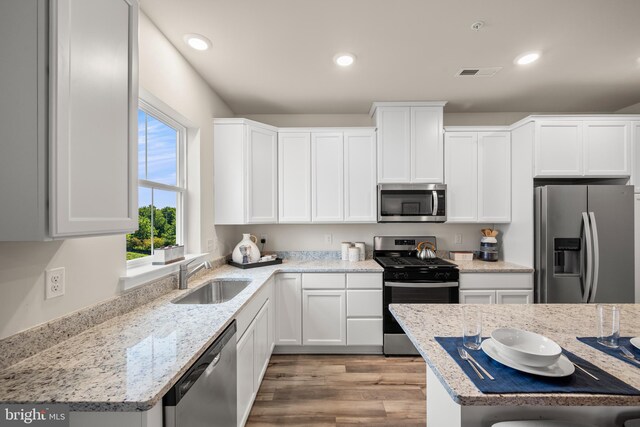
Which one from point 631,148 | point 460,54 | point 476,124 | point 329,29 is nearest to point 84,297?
point 329,29

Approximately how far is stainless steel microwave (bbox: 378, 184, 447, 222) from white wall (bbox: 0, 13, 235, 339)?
6.02 ft

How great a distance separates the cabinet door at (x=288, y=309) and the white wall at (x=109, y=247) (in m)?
0.80

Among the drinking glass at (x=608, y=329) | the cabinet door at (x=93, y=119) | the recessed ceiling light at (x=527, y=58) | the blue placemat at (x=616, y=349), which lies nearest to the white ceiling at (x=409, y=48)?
the recessed ceiling light at (x=527, y=58)

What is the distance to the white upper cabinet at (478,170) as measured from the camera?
3.15 m

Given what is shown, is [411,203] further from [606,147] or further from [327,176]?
[606,147]

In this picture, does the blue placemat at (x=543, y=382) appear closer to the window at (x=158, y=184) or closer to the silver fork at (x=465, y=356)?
the silver fork at (x=465, y=356)

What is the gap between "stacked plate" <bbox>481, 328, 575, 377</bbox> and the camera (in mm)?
929

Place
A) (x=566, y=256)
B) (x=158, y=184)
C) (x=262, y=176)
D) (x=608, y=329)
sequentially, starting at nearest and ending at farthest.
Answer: (x=608, y=329), (x=158, y=184), (x=566, y=256), (x=262, y=176)

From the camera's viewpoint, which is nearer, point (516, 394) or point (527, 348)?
point (516, 394)

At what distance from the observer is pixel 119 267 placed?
1.55m

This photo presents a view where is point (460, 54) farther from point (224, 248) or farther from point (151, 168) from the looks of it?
point (224, 248)

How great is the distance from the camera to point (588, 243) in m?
2.58

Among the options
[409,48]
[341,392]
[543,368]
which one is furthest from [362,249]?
[543,368]

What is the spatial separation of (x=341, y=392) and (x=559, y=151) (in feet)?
10.0
